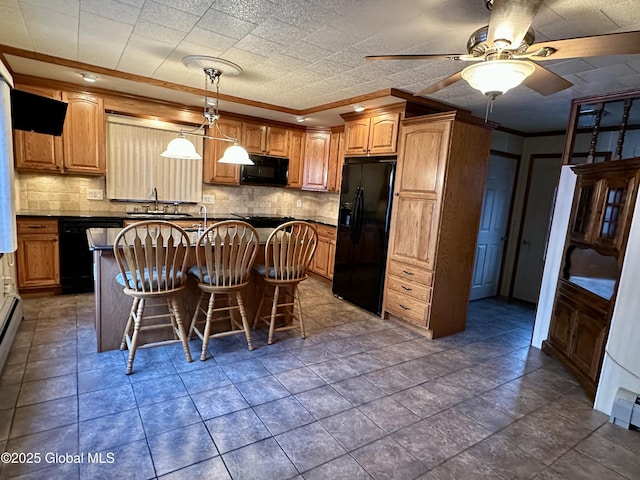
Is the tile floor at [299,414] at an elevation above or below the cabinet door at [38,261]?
below

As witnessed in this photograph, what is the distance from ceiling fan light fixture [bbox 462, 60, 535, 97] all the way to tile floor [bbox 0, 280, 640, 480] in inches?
74.7

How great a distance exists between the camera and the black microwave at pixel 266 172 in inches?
206

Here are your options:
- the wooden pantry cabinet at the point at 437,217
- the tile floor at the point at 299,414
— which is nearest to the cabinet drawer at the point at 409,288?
the wooden pantry cabinet at the point at 437,217

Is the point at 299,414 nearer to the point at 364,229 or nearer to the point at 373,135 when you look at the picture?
the point at 364,229

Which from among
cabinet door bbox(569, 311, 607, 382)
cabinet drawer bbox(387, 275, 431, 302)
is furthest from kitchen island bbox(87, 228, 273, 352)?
cabinet door bbox(569, 311, 607, 382)

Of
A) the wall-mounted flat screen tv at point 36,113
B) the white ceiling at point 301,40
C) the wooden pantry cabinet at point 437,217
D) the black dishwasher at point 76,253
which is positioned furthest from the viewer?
the black dishwasher at point 76,253

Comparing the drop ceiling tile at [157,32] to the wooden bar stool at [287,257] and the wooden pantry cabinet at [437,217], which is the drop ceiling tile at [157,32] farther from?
the wooden pantry cabinet at [437,217]

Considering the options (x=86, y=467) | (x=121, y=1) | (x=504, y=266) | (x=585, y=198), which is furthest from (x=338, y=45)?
(x=504, y=266)

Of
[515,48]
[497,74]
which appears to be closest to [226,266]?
[497,74]

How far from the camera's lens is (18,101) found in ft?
9.14

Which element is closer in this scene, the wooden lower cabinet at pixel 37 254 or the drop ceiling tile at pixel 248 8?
the drop ceiling tile at pixel 248 8

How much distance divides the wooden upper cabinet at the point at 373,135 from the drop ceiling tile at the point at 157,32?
217 cm

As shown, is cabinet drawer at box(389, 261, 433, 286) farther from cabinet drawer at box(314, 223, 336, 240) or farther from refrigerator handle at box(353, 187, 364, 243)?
cabinet drawer at box(314, 223, 336, 240)

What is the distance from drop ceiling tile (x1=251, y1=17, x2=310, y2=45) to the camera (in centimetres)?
225
